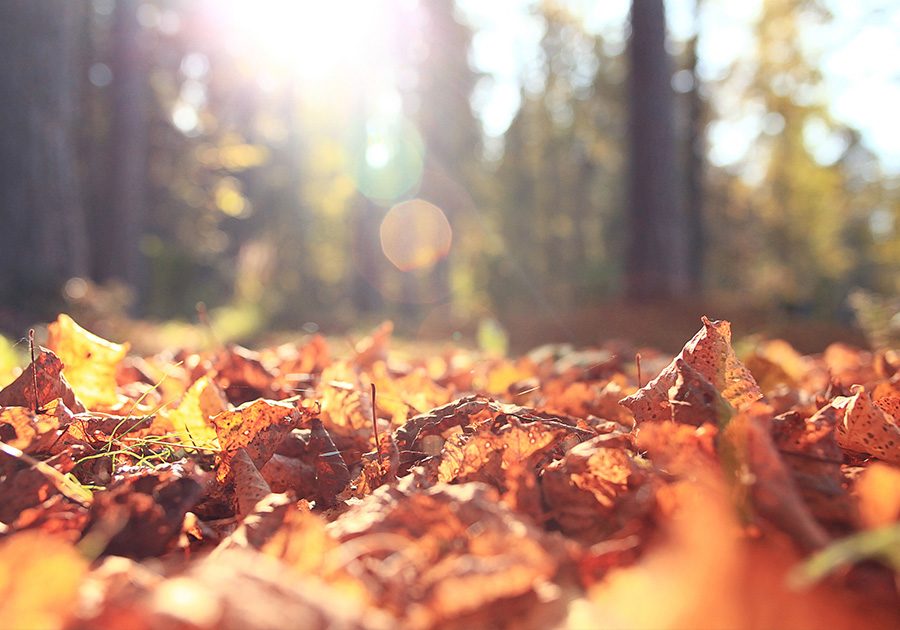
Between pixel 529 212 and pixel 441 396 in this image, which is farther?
pixel 529 212

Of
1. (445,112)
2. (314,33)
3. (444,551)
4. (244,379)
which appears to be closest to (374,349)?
(244,379)

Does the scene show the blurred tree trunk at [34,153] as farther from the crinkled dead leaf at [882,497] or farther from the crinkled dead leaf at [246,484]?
the crinkled dead leaf at [882,497]

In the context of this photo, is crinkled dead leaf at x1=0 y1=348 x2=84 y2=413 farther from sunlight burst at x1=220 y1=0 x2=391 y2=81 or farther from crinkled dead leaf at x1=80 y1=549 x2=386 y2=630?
sunlight burst at x1=220 y1=0 x2=391 y2=81

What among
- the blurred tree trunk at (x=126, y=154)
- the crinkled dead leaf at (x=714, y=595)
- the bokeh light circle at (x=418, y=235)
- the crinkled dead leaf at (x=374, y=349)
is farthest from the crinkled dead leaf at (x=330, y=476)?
the bokeh light circle at (x=418, y=235)

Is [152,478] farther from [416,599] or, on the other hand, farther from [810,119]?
[810,119]

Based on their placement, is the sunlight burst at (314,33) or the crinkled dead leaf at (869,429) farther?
the sunlight burst at (314,33)

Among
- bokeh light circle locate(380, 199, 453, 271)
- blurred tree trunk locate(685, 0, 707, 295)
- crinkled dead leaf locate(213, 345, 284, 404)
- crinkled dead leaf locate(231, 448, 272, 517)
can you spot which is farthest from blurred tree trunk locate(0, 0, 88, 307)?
bokeh light circle locate(380, 199, 453, 271)

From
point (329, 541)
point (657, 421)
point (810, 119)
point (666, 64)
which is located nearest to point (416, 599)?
point (329, 541)

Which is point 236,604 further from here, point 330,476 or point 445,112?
point 445,112
